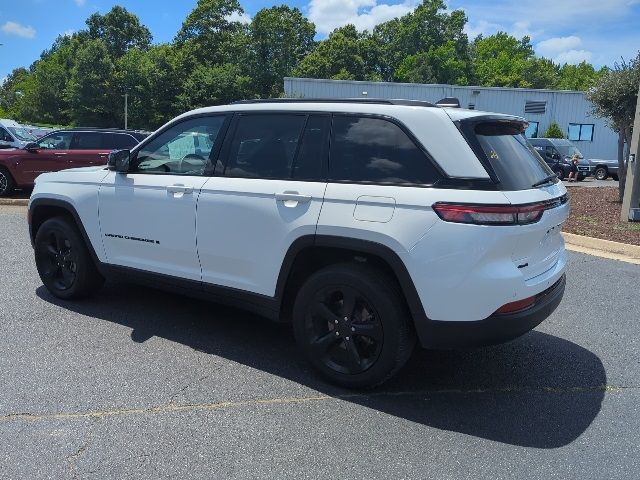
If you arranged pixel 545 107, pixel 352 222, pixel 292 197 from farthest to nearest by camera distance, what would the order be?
1. pixel 545 107
2. pixel 292 197
3. pixel 352 222

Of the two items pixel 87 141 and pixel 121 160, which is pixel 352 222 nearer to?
pixel 121 160

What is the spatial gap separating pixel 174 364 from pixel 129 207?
1.41 m

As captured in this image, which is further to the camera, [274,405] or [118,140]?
[118,140]

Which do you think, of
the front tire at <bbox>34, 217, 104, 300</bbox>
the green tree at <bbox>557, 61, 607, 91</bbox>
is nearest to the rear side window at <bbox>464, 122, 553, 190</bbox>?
the front tire at <bbox>34, 217, 104, 300</bbox>

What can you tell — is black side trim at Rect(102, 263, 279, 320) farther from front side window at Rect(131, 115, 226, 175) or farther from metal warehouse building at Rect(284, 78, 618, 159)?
metal warehouse building at Rect(284, 78, 618, 159)

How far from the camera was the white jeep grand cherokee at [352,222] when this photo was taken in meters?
3.23

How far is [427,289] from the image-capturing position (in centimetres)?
328

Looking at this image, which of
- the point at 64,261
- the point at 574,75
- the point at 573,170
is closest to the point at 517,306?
the point at 64,261

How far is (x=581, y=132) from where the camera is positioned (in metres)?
37.8

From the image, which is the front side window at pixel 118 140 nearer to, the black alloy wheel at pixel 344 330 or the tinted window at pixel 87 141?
the tinted window at pixel 87 141

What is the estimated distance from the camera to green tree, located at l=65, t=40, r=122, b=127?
6197cm

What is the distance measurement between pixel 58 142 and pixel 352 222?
1113cm

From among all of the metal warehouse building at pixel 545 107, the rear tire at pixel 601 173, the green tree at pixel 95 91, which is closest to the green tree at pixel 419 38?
the green tree at pixel 95 91

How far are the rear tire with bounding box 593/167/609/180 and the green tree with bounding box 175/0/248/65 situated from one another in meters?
46.0
